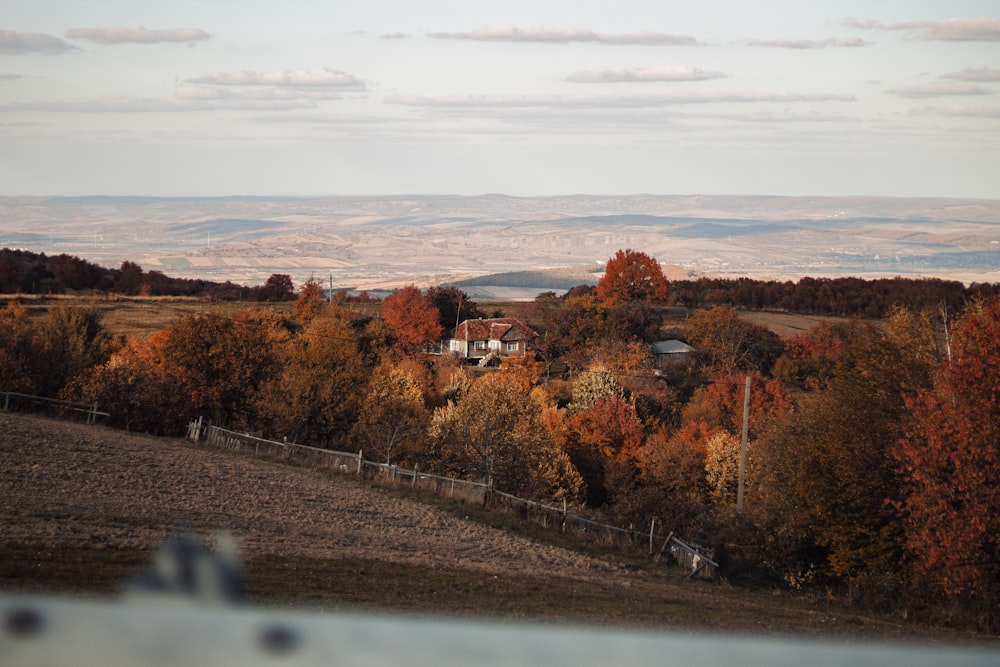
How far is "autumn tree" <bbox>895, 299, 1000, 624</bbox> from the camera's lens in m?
18.4

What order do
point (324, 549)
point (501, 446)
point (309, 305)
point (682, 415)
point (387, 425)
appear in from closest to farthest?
1. point (324, 549)
2. point (501, 446)
3. point (387, 425)
4. point (682, 415)
5. point (309, 305)

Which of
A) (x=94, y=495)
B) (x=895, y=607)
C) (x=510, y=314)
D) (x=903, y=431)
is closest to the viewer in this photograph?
(x=94, y=495)

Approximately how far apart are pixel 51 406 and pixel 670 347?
57118 millimetres

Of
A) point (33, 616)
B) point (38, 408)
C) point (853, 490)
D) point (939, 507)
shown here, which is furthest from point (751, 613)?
point (38, 408)

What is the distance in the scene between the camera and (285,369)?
4316 centimetres

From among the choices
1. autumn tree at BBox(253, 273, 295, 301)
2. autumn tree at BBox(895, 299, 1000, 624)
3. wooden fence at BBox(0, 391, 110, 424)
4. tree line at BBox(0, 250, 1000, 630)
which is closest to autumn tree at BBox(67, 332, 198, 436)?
tree line at BBox(0, 250, 1000, 630)

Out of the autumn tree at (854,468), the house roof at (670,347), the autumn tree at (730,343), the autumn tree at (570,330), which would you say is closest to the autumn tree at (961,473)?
the autumn tree at (854,468)

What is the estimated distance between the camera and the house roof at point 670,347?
79387 mm

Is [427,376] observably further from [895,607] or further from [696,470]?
[895,607]

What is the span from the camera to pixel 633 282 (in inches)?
4245

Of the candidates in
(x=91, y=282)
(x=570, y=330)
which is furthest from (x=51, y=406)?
(x=91, y=282)

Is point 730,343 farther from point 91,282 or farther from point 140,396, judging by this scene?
point 91,282

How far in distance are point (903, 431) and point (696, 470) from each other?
21.0m

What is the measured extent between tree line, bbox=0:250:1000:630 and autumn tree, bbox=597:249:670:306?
22608 mm
